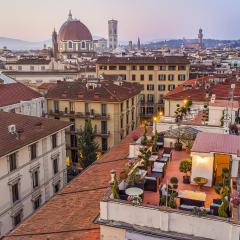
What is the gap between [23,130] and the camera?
1419 inches

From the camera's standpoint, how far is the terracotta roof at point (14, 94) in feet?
183

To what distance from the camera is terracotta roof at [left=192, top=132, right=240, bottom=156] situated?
19.4 metres

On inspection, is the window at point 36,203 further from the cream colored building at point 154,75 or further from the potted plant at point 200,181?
the cream colored building at point 154,75

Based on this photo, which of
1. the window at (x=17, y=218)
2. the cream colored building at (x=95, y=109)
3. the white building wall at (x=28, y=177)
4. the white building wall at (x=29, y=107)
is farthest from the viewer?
the cream colored building at (x=95, y=109)

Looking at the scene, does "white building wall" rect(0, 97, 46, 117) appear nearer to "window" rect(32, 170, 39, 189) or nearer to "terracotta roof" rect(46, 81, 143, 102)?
"terracotta roof" rect(46, 81, 143, 102)

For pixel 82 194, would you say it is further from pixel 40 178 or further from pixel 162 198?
pixel 40 178

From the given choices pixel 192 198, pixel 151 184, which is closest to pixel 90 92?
pixel 151 184

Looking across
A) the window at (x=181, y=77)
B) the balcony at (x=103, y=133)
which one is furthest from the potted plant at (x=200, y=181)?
the window at (x=181, y=77)

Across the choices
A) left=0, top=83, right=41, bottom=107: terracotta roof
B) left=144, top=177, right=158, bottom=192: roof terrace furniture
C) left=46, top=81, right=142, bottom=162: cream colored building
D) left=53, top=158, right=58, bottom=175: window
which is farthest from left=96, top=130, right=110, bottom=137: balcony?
left=144, top=177, right=158, bottom=192: roof terrace furniture

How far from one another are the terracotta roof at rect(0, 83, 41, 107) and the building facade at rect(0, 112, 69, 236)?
665 inches

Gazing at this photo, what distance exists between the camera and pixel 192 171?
65.0ft

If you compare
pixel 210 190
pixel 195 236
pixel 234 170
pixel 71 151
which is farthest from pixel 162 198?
pixel 71 151

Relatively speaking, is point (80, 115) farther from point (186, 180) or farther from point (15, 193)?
point (186, 180)

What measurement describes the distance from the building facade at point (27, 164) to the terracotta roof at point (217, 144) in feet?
57.7
